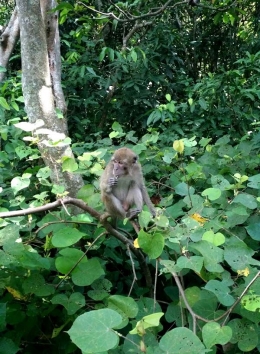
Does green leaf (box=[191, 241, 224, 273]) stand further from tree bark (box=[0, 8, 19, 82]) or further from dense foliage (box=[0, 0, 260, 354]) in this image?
tree bark (box=[0, 8, 19, 82])

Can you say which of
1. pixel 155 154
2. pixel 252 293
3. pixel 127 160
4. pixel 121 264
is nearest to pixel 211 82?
pixel 155 154

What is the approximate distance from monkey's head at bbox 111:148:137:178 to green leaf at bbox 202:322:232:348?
5.60ft

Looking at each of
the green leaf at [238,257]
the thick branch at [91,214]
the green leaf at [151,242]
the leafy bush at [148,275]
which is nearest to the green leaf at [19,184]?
the leafy bush at [148,275]

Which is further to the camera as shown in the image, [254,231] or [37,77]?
[37,77]

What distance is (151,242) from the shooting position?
5.66ft

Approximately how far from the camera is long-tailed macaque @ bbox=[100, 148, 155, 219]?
115 inches

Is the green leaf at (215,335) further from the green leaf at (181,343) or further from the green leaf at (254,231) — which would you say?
the green leaf at (254,231)

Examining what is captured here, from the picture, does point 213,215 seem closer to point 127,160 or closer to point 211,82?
point 127,160

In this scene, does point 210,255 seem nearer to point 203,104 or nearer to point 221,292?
point 221,292

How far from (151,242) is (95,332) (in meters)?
0.55

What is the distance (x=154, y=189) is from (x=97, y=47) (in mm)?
4913

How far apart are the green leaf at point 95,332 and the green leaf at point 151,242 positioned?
1.46 ft

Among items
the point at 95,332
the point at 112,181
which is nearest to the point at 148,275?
the point at 112,181

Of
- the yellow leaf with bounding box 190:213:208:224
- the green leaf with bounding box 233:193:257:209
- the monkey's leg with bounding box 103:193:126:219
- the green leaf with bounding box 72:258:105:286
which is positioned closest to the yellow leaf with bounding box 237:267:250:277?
the yellow leaf with bounding box 190:213:208:224
